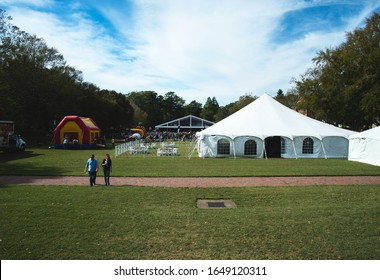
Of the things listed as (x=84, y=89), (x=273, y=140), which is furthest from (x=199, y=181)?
(x=84, y=89)

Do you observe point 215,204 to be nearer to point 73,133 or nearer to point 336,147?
point 336,147

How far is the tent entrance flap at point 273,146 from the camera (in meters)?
23.6

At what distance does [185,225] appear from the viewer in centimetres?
696

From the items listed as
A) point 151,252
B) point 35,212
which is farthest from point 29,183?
point 151,252

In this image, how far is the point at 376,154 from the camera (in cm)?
1866

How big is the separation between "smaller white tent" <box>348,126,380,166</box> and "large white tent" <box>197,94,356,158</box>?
1599 mm

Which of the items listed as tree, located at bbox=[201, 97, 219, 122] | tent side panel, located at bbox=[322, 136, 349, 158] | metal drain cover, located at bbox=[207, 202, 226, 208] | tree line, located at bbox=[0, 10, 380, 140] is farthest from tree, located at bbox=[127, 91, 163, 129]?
metal drain cover, located at bbox=[207, 202, 226, 208]

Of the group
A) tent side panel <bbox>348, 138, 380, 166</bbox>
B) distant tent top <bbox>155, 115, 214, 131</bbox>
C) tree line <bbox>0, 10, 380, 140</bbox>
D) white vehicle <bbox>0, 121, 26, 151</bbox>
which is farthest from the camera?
distant tent top <bbox>155, 115, 214, 131</bbox>

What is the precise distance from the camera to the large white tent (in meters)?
22.2

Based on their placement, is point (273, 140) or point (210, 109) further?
point (210, 109)

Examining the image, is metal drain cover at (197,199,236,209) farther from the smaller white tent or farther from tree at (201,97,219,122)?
tree at (201,97,219,122)

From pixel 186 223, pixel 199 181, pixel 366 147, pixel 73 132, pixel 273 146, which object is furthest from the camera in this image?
pixel 73 132

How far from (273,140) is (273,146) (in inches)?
19.8

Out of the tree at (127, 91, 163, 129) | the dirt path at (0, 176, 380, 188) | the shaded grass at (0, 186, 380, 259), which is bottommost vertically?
the shaded grass at (0, 186, 380, 259)
